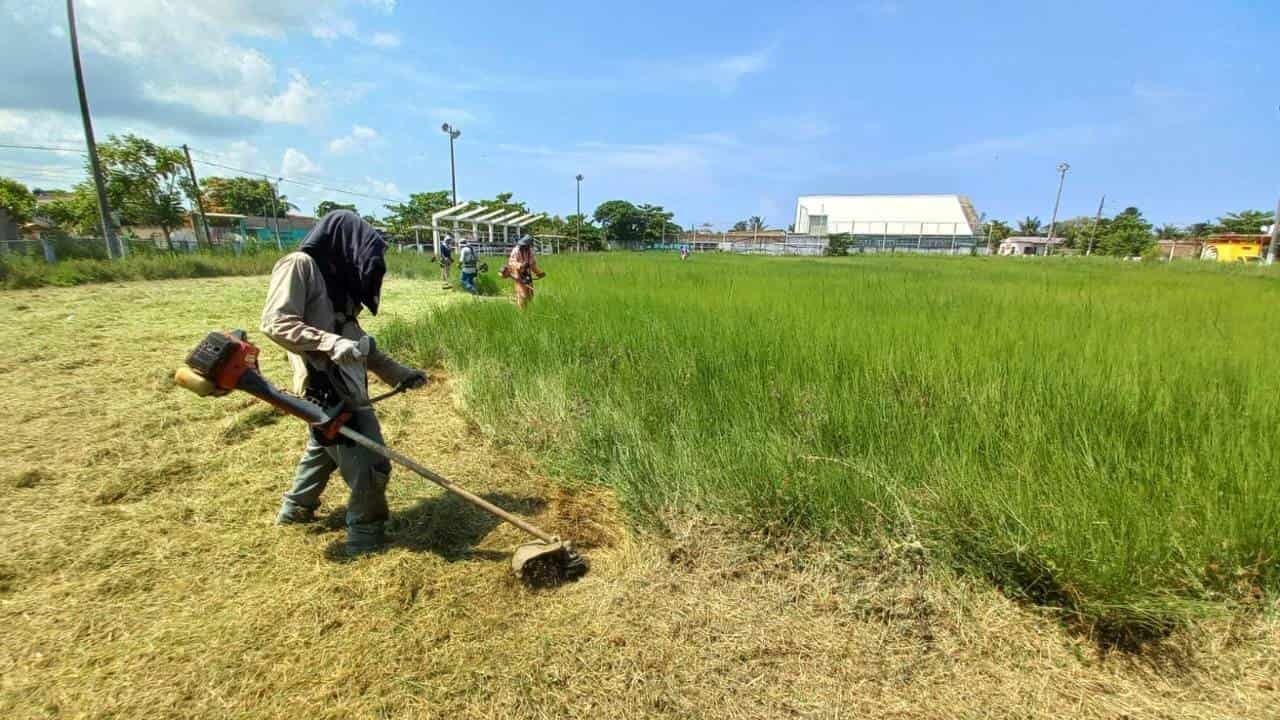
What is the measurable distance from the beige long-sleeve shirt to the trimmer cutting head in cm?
94

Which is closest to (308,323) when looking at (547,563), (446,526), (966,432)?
(446,526)

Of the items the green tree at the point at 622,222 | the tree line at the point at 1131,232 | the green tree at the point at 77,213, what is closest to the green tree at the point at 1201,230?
the tree line at the point at 1131,232

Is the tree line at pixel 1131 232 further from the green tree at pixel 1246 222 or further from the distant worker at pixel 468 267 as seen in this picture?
the distant worker at pixel 468 267

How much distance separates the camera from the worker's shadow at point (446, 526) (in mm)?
2160

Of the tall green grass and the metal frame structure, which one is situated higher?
the metal frame structure

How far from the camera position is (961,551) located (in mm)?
1764

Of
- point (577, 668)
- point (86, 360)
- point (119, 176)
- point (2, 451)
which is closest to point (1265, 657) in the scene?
point (577, 668)

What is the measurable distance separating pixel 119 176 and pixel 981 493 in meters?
29.0

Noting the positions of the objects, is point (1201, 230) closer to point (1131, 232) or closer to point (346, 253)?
point (1131, 232)

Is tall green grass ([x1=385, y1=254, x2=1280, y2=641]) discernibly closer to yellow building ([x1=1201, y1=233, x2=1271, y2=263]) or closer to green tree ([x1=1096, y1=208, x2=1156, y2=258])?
yellow building ([x1=1201, y1=233, x2=1271, y2=263])

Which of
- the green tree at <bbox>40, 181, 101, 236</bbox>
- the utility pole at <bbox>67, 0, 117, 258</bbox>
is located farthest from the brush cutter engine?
the green tree at <bbox>40, 181, 101, 236</bbox>

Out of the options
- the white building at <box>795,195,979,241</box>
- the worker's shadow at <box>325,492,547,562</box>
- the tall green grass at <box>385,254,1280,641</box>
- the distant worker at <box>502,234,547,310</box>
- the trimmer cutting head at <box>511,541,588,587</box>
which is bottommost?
the worker's shadow at <box>325,492,547,562</box>

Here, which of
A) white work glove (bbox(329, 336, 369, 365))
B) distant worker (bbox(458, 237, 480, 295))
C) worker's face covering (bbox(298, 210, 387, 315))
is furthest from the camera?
distant worker (bbox(458, 237, 480, 295))

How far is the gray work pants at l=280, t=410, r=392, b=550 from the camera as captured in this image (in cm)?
212
